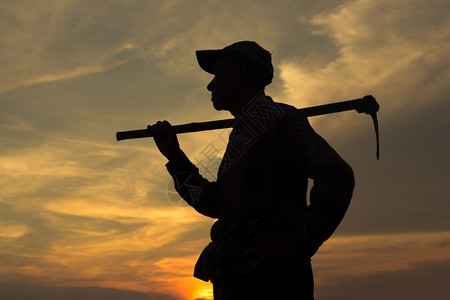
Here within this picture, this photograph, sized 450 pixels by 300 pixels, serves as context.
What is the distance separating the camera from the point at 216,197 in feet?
19.8

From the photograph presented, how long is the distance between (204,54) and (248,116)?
95 centimetres

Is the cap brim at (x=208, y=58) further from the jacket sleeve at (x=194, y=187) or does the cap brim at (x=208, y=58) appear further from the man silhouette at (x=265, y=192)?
the jacket sleeve at (x=194, y=187)

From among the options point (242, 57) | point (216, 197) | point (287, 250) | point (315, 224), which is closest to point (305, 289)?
point (287, 250)

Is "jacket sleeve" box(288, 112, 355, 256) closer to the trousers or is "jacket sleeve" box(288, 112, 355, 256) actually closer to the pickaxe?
the trousers

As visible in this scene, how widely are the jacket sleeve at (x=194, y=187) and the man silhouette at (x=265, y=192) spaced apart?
19.6 inches

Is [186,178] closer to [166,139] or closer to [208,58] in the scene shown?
[166,139]

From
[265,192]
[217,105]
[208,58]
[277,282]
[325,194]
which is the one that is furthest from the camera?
[208,58]

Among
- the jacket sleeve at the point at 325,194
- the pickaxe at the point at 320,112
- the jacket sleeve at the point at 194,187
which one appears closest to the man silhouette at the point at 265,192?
the jacket sleeve at the point at 325,194

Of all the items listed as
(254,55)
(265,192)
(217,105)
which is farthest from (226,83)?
(265,192)

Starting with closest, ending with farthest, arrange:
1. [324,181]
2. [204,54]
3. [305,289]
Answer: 1. [324,181]
2. [305,289]
3. [204,54]

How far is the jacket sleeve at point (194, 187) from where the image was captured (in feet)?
19.6

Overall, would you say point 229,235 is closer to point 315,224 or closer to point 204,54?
point 315,224

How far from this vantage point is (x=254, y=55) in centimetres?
550

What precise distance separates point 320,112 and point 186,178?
5.84 feet
